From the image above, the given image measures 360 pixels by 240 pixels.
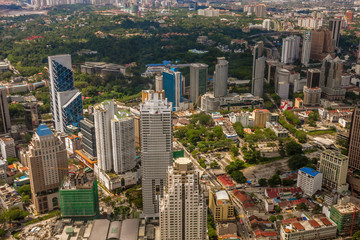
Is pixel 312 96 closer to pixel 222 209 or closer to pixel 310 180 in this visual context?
pixel 310 180

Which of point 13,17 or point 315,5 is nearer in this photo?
point 13,17

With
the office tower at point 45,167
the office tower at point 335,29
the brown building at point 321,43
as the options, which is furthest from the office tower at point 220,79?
the office tower at point 335,29

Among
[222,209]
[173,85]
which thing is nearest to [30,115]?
[173,85]

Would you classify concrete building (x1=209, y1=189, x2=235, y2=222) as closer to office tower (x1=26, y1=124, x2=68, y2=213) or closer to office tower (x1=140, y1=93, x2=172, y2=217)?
office tower (x1=140, y1=93, x2=172, y2=217)

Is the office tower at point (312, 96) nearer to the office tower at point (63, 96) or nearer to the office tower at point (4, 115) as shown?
the office tower at point (63, 96)

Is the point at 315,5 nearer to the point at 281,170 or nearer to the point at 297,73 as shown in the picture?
the point at 297,73

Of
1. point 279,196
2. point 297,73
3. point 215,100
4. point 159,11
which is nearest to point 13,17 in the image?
point 159,11
